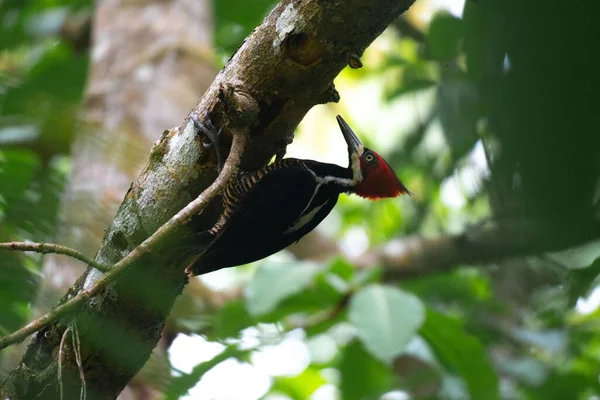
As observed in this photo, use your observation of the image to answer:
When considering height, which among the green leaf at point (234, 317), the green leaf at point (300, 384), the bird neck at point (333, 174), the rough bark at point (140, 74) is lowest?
the green leaf at point (234, 317)

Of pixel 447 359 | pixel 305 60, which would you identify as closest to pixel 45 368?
pixel 305 60

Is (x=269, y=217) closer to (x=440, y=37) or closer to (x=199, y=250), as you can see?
(x=199, y=250)

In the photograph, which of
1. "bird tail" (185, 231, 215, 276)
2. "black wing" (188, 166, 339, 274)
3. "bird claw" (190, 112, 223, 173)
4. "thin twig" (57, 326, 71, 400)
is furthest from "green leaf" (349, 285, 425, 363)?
"thin twig" (57, 326, 71, 400)

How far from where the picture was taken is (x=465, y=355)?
402 cm

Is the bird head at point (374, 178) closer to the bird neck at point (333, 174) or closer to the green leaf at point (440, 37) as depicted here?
the bird neck at point (333, 174)

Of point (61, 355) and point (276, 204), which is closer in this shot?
→ point (61, 355)

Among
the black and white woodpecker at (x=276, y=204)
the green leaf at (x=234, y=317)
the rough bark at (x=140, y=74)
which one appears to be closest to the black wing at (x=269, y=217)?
the black and white woodpecker at (x=276, y=204)

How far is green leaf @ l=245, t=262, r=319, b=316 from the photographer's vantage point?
3.60 meters

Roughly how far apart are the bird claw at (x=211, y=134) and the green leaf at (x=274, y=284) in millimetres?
1682

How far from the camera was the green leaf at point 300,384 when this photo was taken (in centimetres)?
568

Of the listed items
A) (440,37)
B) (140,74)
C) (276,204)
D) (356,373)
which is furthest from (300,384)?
(440,37)

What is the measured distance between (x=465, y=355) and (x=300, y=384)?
2512 mm

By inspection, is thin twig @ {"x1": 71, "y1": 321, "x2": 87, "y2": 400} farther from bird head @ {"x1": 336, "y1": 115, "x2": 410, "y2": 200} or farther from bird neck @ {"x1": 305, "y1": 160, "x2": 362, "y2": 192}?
bird head @ {"x1": 336, "y1": 115, "x2": 410, "y2": 200}

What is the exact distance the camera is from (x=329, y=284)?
13.3 ft
